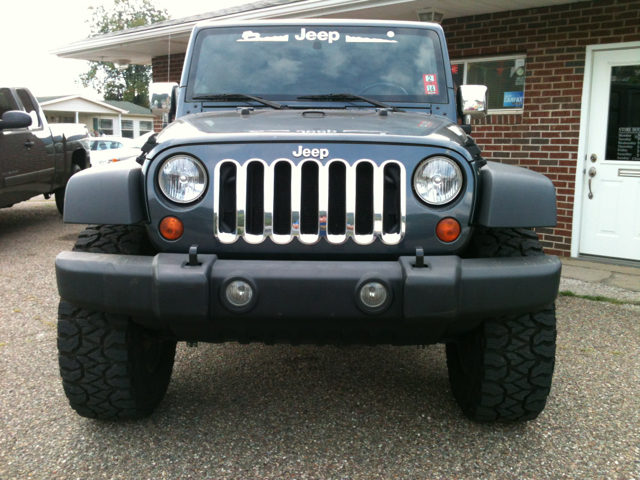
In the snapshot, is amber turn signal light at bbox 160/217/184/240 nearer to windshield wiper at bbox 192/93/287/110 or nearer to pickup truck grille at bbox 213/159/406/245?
pickup truck grille at bbox 213/159/406/245

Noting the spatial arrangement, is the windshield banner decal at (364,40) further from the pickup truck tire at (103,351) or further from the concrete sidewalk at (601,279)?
the concrete sidewalk at (601,279)

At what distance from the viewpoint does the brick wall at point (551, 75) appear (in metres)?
6.41

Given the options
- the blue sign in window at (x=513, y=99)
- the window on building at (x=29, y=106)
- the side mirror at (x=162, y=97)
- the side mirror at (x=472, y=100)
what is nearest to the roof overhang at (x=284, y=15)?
the blue sign in window at (x=513, y=99)

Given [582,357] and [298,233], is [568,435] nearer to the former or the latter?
[582,357]

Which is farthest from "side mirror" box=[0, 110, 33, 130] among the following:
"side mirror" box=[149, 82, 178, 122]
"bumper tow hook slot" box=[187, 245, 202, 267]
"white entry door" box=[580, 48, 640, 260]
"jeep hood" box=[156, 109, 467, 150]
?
"white entry door" box=[580, 48, 640, 260]

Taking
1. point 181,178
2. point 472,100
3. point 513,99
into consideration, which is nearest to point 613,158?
point 513,99

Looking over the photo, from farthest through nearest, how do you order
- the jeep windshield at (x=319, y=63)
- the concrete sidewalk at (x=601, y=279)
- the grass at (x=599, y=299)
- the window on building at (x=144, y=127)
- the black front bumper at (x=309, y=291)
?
1. the window on building at (x=144, y=127)
2. the concrete sidewalk at (x=601, y=279)
3. the grass at (x=599, y=299)
4. the jeep windshield at (x=319, y=63)
5. the black front bumper at (x=309, y=291)

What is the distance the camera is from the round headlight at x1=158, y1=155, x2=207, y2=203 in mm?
2336

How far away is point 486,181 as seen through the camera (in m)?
2.36

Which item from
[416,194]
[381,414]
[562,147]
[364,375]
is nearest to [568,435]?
[381,414]

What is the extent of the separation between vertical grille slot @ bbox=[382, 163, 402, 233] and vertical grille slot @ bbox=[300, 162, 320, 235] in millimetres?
266

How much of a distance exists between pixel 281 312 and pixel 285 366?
139cm

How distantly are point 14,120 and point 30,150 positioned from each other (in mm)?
974

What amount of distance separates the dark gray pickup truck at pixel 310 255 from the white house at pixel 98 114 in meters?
40.4
